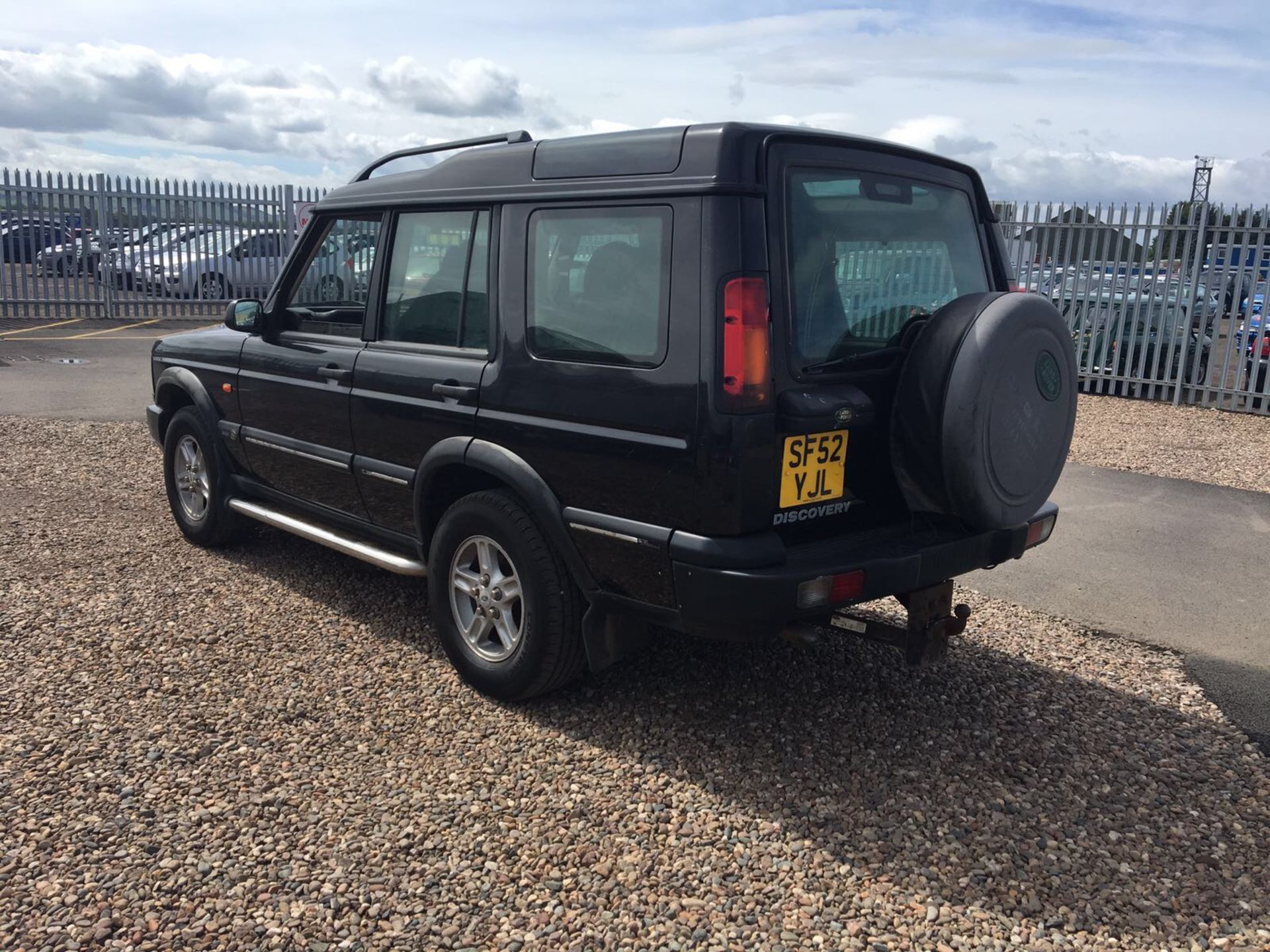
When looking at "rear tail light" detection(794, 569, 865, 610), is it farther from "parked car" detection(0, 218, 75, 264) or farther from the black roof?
"parked car" detection(0, 218, 75, 264)

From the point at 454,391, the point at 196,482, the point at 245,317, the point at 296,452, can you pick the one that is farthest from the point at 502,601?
the point at 196,482

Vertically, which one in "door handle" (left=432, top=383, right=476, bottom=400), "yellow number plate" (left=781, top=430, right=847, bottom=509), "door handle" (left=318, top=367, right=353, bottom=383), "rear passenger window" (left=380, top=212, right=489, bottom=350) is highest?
"rear passenger window" (left=380, top=212, right=489, bottom=350)

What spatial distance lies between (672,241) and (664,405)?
20.2 inches

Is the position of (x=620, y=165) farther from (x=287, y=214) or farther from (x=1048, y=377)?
(x=287, y=214)

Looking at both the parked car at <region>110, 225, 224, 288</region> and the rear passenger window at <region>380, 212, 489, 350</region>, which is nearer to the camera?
the rear passenger window at <region>380, 212, 489, 350</region>

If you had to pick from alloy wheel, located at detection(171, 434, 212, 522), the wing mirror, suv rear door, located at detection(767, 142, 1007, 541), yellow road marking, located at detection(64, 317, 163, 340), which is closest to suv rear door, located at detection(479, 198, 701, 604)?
suv rear door, located at detection(767, 142, 1007, 541)

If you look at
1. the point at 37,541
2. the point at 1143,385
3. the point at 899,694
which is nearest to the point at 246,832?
the point at 899,694

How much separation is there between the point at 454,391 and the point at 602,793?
61.2 inches

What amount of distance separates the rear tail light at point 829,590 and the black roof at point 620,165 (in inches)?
47.3

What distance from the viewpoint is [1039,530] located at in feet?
13.2

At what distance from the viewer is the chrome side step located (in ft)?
14.4

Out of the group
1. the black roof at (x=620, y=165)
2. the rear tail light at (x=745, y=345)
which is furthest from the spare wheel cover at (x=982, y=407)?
the black roof at (x=620, y=165)

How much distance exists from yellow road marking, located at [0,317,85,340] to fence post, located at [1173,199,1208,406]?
52.4ft

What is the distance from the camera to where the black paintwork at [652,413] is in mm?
3191
